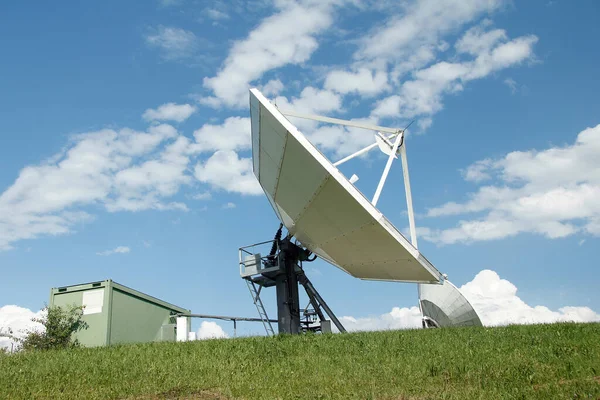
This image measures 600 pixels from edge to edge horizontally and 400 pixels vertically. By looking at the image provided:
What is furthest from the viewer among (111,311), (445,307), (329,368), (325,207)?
(445,307)

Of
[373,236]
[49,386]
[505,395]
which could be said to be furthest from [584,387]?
[49,386]

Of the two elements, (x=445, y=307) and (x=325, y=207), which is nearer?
(x=325, y=207)

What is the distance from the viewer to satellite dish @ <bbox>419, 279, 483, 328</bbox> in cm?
2303

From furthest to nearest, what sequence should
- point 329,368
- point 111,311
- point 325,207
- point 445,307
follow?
point 445,307 → point 111,311 → point 325,207 → point 329,368

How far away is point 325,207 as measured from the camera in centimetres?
1638

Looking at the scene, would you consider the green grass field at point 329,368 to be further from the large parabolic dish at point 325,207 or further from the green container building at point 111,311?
the green container building at point 111,311

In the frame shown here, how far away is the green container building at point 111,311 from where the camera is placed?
76.1 feet

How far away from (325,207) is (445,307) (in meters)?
10.7

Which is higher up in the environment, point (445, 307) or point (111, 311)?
point (111, 311)

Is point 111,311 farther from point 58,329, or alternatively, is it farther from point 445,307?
point 445,307

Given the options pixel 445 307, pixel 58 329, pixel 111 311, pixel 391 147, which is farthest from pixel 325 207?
pixel 58 329

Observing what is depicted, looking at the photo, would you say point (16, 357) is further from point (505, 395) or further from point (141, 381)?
point (505, 395)

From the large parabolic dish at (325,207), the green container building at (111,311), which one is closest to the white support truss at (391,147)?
the large parabolic dish at (325,207)

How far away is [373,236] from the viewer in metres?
15.9
